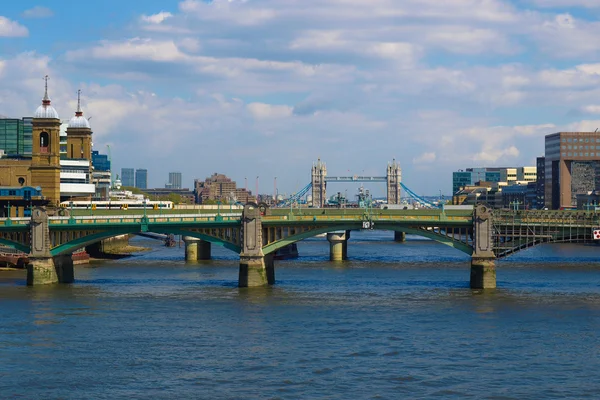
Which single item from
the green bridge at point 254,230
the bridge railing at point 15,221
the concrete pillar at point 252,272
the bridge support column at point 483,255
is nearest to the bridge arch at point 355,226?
the green bridge at point 254,230

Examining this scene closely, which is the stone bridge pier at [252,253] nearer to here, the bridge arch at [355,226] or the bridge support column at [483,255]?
the bridge arch at [355,226]

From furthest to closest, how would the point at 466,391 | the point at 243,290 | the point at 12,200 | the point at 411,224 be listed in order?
the point at 12,200, the point at 411,224, the point at 243,290, the point at 466,391

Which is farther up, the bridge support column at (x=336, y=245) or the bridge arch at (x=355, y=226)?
the bridge arch at (x=355, y=226)

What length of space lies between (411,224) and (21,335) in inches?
1713

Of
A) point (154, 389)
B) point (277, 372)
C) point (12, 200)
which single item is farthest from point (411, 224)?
point (12, 200)

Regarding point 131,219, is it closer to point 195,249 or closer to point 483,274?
point 483,274

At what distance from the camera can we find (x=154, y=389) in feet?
184

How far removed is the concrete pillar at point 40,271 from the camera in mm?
103062

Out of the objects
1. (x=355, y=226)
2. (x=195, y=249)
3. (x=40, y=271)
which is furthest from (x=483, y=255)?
(x=195, y=249)

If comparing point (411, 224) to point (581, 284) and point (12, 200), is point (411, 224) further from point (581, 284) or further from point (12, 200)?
point (12, 200)

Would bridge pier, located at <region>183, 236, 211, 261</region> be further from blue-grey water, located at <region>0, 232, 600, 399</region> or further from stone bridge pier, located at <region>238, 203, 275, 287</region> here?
stone bridge pier, located at <region>238, 203, 275, 287</region>

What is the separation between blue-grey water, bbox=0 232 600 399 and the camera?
5716 cm

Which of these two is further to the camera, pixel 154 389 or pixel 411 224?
pixel 411 224

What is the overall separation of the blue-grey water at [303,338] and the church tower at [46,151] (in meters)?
49.0
